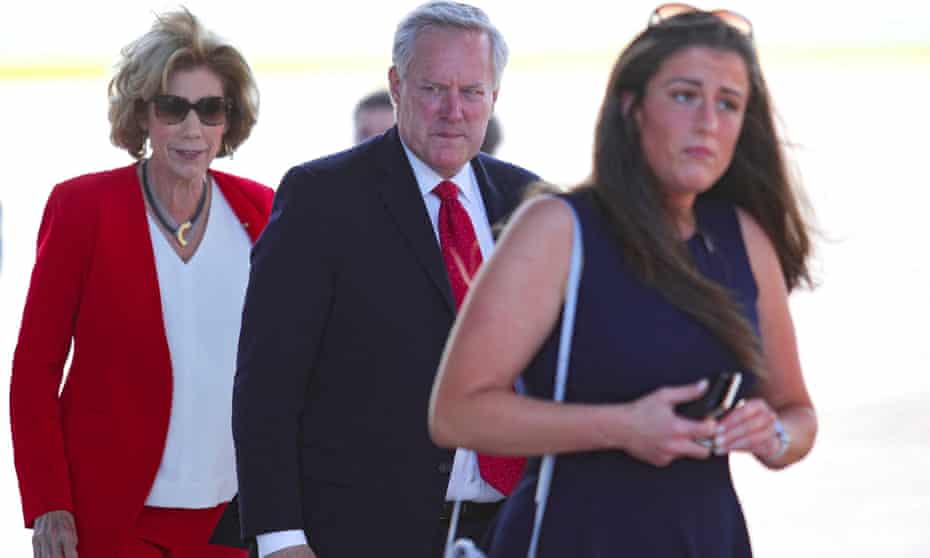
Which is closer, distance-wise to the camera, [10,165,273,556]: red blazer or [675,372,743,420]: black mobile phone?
[675,372,743,420]: black mobile phone

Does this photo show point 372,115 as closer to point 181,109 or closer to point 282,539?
point 181,109

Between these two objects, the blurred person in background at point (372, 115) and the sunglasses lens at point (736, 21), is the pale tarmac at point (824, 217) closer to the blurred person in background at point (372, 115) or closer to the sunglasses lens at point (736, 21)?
the sunglasses lens at point (736, 21)

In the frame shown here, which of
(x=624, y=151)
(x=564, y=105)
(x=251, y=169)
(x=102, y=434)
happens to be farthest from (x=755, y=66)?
(x=564, y=105)

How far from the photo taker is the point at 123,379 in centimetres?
366

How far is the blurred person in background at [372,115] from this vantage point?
507 cm

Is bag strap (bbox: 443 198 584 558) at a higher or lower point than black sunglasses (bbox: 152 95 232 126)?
lower

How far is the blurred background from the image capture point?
22.2 feet

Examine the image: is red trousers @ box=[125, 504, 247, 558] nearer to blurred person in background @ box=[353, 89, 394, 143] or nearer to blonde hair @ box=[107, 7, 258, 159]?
blonde hair @ box=[107, 7, 258, 159]

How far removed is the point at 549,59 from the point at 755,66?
21366 millimetres

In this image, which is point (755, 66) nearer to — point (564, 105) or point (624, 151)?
point (624, 151)

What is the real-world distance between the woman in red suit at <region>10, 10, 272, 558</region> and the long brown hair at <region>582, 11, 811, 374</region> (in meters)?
1.49

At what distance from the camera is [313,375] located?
312 centimetres

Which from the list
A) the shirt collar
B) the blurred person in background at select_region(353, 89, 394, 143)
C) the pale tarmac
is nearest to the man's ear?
the shirt collar

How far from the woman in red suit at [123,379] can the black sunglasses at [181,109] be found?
182 millimetres
